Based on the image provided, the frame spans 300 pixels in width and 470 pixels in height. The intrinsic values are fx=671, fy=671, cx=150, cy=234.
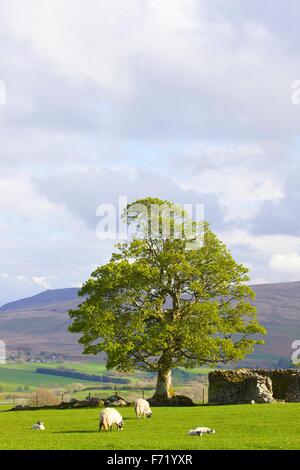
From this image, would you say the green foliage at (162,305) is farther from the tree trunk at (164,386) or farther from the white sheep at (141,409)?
the white sheep at (141,409)

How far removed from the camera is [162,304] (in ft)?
227

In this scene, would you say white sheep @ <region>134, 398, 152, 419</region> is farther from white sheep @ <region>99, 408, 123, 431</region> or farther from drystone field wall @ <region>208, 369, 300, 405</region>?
drystone field wall @ <region>208, 369, 300, 405</region>

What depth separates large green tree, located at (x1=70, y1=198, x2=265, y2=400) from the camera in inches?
2584

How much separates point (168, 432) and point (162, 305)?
3505cm

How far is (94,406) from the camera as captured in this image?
63.2 meters

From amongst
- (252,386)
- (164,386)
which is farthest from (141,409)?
(164,386)

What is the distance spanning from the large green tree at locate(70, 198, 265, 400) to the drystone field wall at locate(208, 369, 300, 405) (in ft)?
14.2

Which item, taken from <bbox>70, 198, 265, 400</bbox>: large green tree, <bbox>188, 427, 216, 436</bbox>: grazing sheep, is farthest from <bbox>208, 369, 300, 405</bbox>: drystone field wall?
<bbox>188, 427, 216, 436</bbox>: grazing sheep

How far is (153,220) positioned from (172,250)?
12.9 ft

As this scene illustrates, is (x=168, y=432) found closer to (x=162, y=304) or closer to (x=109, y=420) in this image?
(x=109, y=420)

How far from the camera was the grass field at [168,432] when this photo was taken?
27.5m

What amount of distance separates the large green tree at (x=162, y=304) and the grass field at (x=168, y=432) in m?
16.7
